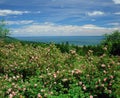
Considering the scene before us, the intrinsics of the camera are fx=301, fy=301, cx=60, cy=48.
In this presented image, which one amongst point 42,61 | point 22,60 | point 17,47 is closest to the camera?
point 42,61

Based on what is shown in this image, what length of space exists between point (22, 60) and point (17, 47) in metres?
5.50

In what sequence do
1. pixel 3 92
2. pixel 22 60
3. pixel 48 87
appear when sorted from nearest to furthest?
1. pixel 3 92
2. pixel 48 87
3. pixel 22 60

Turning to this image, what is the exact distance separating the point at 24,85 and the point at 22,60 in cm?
474

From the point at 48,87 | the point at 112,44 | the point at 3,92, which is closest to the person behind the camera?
the point at 3,92

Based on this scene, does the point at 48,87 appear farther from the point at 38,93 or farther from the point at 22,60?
the point at 22,60

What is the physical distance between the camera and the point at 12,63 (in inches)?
519

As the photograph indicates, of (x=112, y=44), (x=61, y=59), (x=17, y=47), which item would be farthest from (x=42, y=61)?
(x=112, y=44)

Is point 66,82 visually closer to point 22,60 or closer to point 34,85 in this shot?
point 34,85

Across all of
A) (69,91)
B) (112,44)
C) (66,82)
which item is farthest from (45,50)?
(112,44)

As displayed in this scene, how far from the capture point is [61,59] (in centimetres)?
1273

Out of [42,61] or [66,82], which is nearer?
[66,82]

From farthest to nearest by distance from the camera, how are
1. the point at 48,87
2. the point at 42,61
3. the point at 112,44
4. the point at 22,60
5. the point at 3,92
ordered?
the point at 112,44
the point at 22,60
the point at 42,61
the point at 48,87
the point at 3,92

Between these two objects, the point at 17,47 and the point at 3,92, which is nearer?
the point at 3,92

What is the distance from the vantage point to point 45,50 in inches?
557
